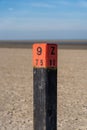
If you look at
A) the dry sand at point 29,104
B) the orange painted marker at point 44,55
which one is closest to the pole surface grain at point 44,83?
the orange painted marker at point 44,55

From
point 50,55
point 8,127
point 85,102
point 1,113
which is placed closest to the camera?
point 50,55

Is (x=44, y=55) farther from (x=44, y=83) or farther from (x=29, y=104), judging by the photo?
(x=29, y=104)

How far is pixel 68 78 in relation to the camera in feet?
45.7

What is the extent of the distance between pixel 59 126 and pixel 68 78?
23.3ft

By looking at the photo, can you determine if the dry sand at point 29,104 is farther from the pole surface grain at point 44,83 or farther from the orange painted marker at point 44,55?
the orange painted marker at point 44,55

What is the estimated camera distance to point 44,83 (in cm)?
316

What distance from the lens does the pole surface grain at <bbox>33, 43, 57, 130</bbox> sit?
3135 mm

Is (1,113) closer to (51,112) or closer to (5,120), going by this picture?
(5,120)

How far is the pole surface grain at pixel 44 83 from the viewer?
313cm

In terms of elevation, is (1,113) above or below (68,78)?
below

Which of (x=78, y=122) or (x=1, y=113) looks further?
Result: (x=1, y=113)

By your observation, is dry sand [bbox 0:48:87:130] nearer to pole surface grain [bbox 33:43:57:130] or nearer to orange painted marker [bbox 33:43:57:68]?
pole surface grain [bbox 33:43:57:130]

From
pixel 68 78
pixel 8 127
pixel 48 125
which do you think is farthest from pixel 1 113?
pixel 68 78

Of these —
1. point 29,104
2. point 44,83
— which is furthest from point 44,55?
point 29,104
